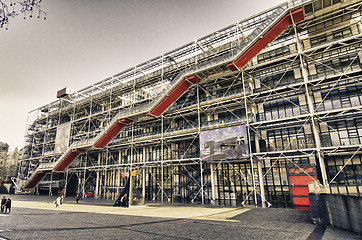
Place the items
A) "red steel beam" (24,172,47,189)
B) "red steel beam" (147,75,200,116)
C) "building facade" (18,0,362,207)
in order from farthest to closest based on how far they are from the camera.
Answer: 1. "red steel beam" (24,172,47,189)
2. "red steel beam" (147,75,200,116)
3. "building facade" (18,0,362,207)

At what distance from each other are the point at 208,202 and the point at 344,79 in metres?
14.5

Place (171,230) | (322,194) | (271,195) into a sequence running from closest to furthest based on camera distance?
(171,230) → (322,194) → (271,195)

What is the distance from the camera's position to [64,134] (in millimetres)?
33469

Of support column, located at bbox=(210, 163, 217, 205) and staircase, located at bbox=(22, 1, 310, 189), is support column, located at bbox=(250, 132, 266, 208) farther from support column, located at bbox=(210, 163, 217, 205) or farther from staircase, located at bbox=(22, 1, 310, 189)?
staircase, located at bbox=(22, 1, 310, 189)

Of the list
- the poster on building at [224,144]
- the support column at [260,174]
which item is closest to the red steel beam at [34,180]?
the poster on building at [224,144]

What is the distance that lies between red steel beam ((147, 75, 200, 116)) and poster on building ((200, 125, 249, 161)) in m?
4.65

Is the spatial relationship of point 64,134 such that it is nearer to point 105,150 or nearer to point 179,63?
point 105,150

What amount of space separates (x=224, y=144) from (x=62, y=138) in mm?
26129

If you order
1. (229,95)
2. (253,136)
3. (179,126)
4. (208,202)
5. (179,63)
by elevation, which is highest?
(179,63)

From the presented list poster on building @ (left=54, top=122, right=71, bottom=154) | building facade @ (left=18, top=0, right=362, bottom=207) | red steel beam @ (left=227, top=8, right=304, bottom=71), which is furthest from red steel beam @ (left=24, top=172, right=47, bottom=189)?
red steel beam @ (left=227, top=8, right=304, bottom=71)

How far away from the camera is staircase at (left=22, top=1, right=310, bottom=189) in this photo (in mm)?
17047

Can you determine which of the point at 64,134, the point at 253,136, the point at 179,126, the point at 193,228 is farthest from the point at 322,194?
the point at 64,134

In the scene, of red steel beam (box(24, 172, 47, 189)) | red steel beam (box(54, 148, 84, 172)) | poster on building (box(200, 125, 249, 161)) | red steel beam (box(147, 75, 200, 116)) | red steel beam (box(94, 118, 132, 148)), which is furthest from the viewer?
red steel beam (box(24, 172, 47, 189))

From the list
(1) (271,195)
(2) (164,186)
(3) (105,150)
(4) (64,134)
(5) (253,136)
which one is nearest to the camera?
(1) (271,195)
